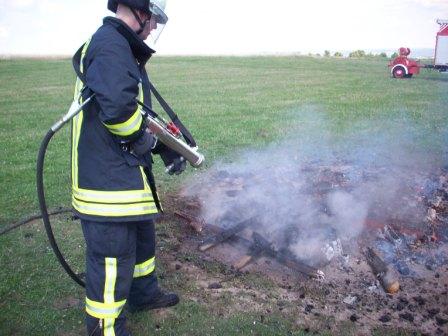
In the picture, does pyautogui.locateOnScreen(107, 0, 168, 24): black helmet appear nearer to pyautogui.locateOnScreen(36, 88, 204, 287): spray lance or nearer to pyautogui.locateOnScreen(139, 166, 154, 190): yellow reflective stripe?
pyautogui.locateOnScreen(36, 88, 204, 287): spray lance

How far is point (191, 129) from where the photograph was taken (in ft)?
31.9

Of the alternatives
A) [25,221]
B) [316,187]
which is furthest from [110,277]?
[316,187]

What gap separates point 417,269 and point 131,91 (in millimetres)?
3373

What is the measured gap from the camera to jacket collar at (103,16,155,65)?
8.52 ft

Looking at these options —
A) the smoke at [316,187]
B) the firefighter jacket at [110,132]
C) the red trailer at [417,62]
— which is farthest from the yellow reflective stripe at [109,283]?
the red trailer at [417,62]

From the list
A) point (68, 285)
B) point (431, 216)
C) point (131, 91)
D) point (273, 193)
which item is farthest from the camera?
point (273, 193)

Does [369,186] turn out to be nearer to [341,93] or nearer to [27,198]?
[27,198]

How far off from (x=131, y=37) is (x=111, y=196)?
1040mm

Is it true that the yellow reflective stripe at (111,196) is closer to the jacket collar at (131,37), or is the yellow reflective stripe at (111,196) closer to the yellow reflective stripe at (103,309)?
Result: the yellow reflective stripe at (103,309)

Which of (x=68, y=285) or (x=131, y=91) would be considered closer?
(x=131, y=91)

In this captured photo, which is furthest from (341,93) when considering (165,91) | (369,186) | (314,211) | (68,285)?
(68,285)

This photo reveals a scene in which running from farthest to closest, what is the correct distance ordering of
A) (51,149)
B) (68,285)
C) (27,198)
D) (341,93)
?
(341,93) < (51,149) < (27,198) < (68,285)

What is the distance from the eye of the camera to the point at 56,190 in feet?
20.3

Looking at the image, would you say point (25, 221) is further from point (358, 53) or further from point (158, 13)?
point (358, 53)
